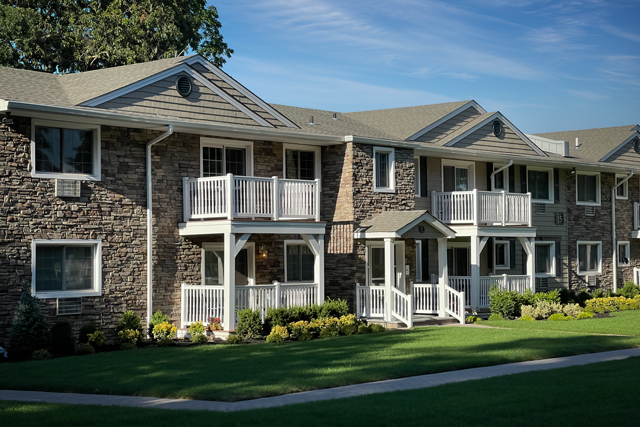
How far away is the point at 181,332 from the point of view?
19.7 metres

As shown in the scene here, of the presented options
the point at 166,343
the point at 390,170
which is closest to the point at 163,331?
the point at 166,343

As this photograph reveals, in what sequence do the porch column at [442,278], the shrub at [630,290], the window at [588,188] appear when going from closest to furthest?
the porch column at [442,278] < the shrub at [630,290] < the window at [588,188]

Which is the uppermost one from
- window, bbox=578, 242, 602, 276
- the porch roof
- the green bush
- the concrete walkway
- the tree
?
the tree

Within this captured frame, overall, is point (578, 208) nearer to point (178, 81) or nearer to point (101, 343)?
point (178, 81)

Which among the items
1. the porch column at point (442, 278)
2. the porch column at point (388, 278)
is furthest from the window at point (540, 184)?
the porch column at point (388, 278)

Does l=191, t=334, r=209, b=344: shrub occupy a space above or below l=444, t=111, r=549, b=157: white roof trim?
below

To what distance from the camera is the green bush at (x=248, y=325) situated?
19.0 metres

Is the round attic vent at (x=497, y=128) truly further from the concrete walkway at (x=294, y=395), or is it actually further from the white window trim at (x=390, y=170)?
the concrete walkway at (x=294, y=395)

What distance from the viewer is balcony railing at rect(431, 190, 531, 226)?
2566 centimetres

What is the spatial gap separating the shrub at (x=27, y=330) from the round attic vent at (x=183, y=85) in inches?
264

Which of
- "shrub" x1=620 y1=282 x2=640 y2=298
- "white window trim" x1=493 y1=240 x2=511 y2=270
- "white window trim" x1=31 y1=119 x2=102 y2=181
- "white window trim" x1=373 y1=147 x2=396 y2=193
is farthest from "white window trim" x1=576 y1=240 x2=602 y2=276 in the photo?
"white window trim" x1=31 y1=119 x2=102 y2=181

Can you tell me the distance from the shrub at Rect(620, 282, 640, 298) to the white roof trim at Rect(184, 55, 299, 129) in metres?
16.4

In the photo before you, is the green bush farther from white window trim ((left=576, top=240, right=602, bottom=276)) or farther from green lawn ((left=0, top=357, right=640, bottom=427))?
white window trim ((left=576, top=240, right=602, bottom=276))

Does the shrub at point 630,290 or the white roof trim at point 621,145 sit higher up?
the white roof trim at point 621,145
